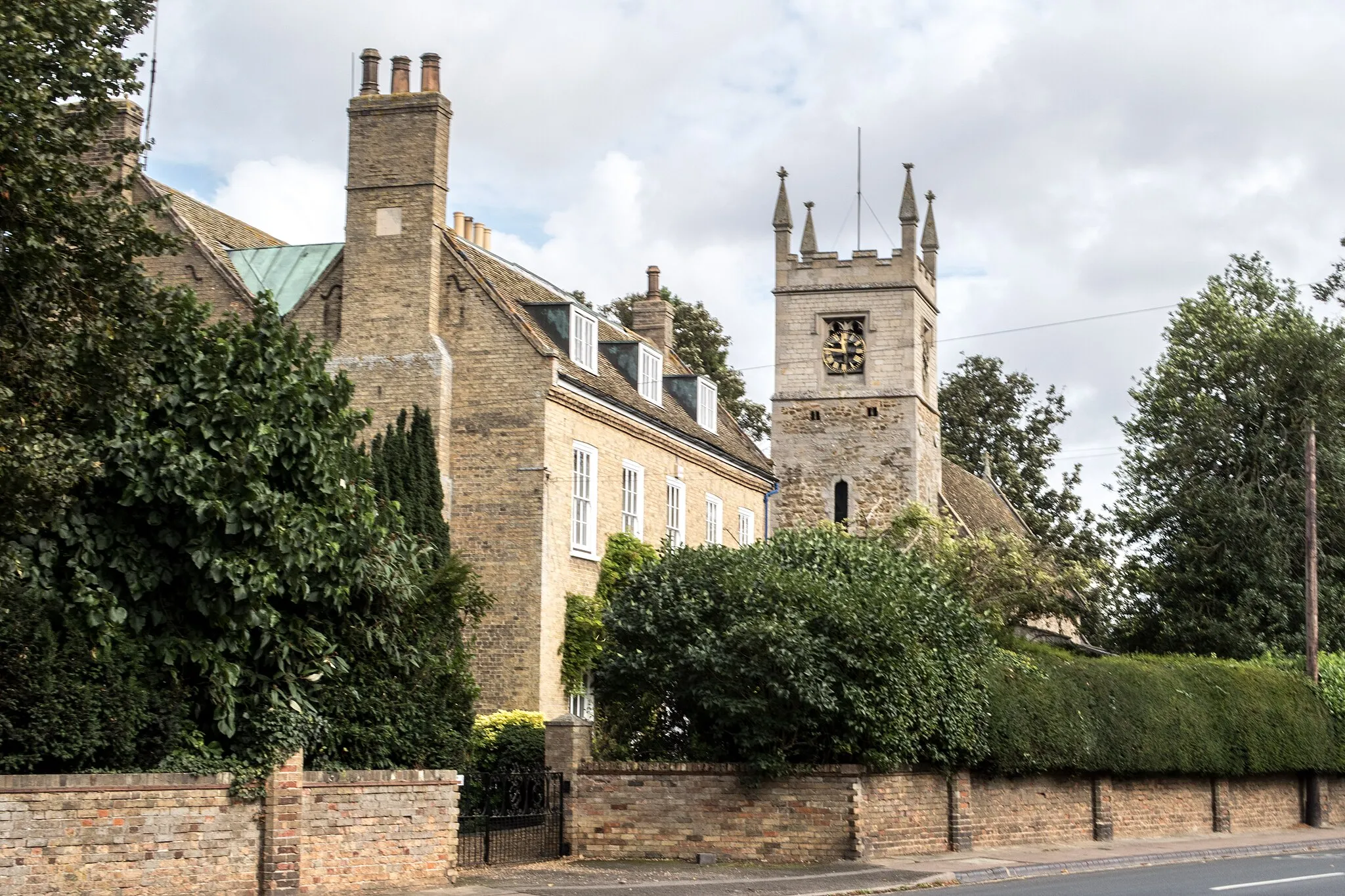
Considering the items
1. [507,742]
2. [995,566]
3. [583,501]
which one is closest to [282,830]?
[507,742]

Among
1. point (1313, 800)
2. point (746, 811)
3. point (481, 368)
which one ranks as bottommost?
point (1313, 800)

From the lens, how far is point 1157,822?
30.3 meters

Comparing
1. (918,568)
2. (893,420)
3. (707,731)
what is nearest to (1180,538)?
(893,420)

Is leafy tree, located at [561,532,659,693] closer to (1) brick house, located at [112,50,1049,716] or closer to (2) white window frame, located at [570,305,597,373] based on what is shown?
(1) brick house, located at [112,50,1049,716]

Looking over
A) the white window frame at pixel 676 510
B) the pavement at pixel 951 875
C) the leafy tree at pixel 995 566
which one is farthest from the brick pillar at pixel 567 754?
the leafy tree at pixel 995 566

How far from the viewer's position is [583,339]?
107 ft

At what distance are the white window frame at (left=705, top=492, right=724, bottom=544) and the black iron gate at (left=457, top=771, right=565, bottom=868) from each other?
1462 cm

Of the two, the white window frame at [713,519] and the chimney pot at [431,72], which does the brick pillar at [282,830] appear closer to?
the chimney pot at [431,72]

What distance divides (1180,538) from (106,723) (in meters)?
36.4

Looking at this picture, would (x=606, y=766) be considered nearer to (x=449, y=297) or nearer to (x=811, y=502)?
(x=449, y=297)

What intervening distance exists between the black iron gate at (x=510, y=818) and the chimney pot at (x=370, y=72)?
46.2 ft

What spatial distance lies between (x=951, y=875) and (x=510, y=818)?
228 inches

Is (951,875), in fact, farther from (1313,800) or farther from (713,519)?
(1313,800)

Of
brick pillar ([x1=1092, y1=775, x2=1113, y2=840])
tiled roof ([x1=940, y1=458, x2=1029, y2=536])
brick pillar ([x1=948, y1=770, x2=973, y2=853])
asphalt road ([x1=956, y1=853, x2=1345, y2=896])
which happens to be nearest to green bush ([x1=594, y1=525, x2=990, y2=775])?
brick pillar ([x1=948, y1=770, x2=973, y2=853])
